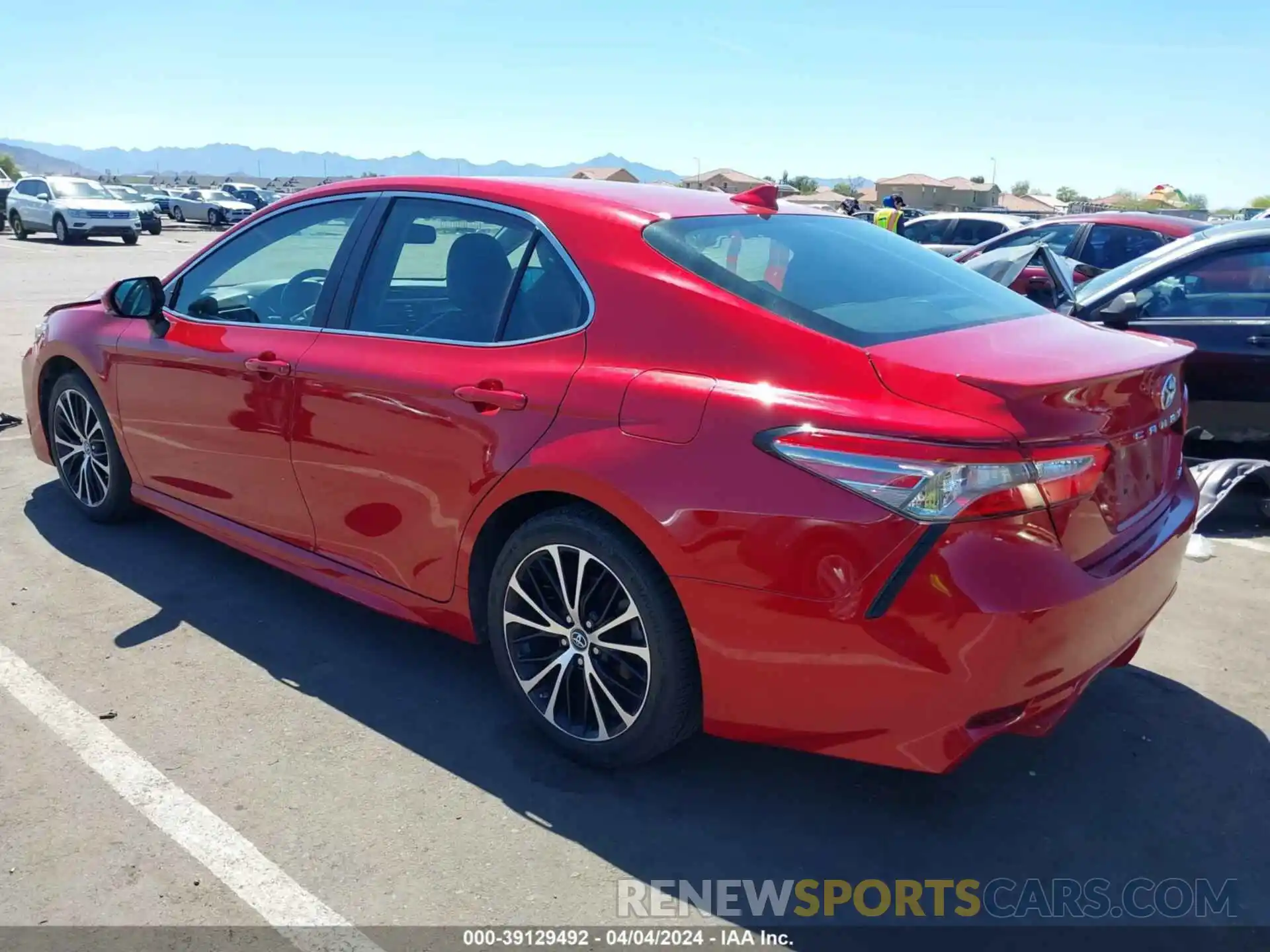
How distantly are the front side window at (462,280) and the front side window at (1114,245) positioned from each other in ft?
25.7

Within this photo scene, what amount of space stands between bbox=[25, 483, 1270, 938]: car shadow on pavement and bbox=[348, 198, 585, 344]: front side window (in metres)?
1.25

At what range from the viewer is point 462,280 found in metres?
3.51

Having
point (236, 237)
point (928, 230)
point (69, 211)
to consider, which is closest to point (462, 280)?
point (236, 237)

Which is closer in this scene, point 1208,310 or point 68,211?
Answer: point 1208,310

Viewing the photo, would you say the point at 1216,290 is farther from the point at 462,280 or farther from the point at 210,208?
the point at 210,208

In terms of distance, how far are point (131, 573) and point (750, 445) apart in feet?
10.7

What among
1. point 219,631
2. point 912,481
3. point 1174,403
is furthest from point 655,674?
point 219,631

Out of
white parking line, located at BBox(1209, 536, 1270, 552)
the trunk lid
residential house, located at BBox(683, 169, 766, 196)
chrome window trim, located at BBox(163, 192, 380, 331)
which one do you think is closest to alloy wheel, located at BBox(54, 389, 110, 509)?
chrome window trim, located at BBox(163, 192, 380, 331)

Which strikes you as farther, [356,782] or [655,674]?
[356,782]

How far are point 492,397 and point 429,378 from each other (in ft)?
0.95

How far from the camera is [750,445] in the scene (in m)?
2.63

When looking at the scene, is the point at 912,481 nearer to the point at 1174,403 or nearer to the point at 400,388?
the point at 1174,403

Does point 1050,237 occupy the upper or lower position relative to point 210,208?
upper

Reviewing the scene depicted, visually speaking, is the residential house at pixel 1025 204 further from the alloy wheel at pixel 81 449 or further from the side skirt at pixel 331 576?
the side skirt at pixel 331 576
